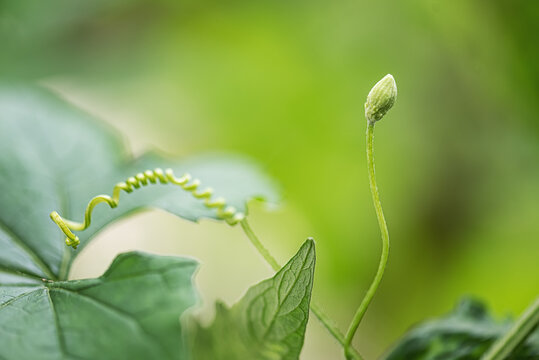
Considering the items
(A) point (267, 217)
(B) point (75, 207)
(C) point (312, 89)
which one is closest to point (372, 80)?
(C) point (312, 89)

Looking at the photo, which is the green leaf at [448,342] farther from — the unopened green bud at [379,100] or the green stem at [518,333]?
the unopened green bud at [379,100]

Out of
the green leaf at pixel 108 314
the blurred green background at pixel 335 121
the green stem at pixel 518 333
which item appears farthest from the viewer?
the blurred green background at pixel 335 121

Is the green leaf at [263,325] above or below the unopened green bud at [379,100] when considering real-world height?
below

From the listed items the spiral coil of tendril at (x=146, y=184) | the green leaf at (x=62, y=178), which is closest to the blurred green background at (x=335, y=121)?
the green leaf at (x=62, y=178)

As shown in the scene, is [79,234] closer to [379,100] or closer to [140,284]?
[140,284]

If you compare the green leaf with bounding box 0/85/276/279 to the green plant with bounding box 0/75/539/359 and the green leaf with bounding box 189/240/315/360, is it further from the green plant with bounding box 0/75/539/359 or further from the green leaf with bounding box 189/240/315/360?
the green leaf with bounding box 189/240/315/360

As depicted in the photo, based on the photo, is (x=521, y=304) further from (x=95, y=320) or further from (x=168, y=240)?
(x=95, y=320)

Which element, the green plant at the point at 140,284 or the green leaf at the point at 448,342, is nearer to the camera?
the green plant at the point at 140,284
